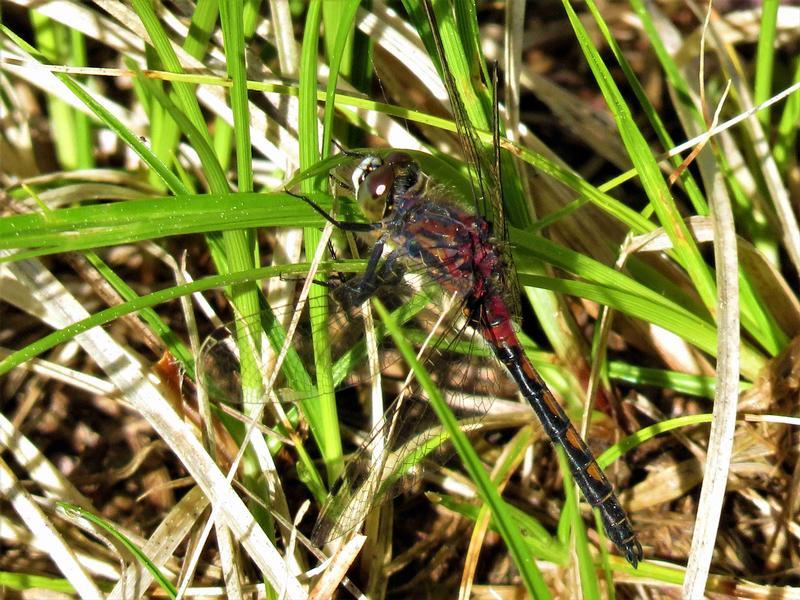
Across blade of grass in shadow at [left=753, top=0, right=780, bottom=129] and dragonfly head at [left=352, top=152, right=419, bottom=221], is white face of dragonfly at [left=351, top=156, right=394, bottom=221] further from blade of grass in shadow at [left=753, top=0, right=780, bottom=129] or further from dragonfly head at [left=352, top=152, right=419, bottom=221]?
blade of grass in shadow at [left=753, top=0, right=780, bottom=129]

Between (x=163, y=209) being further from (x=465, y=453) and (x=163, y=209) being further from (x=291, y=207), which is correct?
(x=465, y=453)

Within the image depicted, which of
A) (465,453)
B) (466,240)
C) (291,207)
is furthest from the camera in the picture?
(466,240)

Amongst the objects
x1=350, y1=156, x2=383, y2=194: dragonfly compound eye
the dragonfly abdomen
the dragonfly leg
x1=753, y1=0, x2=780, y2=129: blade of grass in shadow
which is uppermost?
x1=753, y1=0, x2=780, y2=129: blade of grass in shadow

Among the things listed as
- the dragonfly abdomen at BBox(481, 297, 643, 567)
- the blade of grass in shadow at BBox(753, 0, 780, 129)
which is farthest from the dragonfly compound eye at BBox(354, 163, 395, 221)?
the blade of grass in shadow at BBox(753, 0, 780, 129)

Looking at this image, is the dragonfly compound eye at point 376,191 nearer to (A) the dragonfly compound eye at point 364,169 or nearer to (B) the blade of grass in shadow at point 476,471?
(A) the dragonfly compound eye at point 364,169

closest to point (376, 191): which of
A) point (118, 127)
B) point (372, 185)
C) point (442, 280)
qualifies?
point (372, 185)

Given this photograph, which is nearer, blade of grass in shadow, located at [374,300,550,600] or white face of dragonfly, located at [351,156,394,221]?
blade of grass in shadow, located at [374,300,550,600]

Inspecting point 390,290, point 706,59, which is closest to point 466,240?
point 390,290
